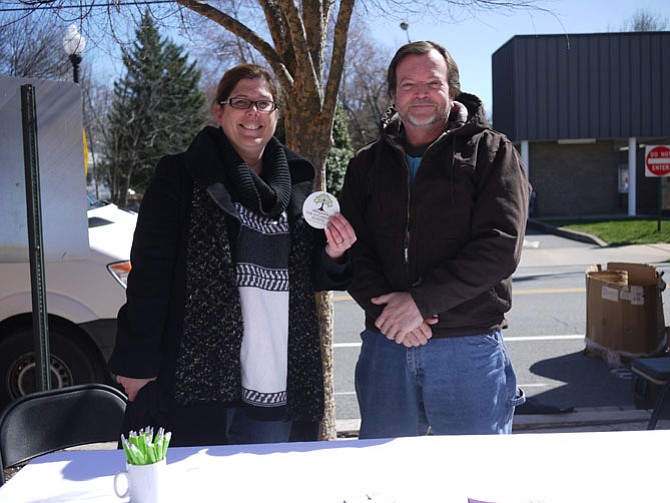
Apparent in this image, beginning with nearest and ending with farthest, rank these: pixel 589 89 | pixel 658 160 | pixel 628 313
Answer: pixel 628 313
pixel 658 160
pixel 589 89

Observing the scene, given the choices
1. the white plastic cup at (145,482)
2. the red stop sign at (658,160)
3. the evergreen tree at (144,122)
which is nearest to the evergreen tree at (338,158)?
the evergreen tree at (144,122)

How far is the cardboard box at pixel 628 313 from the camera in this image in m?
6.03

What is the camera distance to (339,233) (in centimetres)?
251

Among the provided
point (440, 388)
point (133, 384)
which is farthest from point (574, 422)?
point (133, 384)

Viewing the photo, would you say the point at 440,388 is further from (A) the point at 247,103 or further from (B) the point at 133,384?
(A) the point at 247,103

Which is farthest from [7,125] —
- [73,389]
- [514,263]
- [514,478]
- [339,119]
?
[339,119]

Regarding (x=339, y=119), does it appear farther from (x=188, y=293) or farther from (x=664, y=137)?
(x=188, y=293)

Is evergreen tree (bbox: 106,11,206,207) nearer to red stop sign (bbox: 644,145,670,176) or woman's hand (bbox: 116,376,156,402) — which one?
red stop sign (bbox: 644,145,670,176)

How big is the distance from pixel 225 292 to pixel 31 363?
115 inches

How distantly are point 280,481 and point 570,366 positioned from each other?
512 cm

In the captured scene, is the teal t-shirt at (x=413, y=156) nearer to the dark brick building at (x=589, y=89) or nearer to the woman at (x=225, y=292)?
the woman at (x=225, y=292)

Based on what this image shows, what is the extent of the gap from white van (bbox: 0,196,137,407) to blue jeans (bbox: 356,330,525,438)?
2627 millimetres

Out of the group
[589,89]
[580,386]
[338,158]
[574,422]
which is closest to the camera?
[574,422]

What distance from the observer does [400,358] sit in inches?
103
